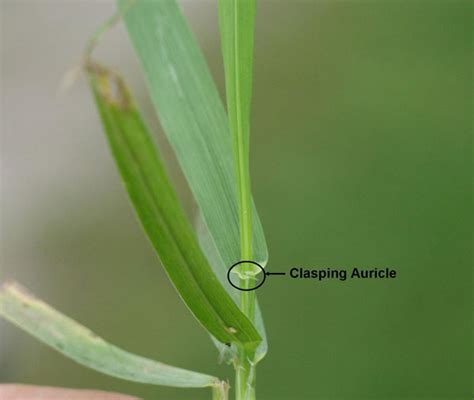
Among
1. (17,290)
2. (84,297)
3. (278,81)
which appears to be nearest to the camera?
(17,290)

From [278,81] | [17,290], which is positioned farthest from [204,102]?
[278,81]

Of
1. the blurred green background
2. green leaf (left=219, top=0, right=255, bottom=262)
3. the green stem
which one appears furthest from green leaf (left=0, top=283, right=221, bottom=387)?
the blurred green background

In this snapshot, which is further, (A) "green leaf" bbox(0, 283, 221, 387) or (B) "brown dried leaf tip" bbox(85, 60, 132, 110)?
(A) "green leaf" bbox(0, 283, 221, 387)

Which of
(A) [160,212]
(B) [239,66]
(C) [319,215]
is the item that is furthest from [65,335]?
(C) [319,215]

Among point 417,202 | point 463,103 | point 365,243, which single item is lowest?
point 365,243

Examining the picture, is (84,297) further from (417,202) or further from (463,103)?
(463,103)

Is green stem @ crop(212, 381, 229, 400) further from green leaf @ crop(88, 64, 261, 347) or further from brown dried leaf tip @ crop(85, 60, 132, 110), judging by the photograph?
brown dried leaf tip @ crop(85, 60, 132, 110)
